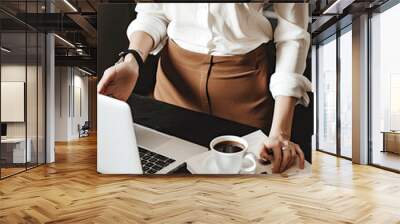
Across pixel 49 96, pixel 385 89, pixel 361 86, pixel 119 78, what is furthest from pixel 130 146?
pixel 361 86

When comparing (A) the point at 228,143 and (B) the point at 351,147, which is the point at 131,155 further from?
(B) the point at 351,147

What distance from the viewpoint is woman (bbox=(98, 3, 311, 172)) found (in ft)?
19.0

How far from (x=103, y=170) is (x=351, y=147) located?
5.30m

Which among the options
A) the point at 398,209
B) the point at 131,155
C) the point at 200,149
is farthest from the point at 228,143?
the point at 398,209

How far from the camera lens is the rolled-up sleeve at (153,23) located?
588 cm

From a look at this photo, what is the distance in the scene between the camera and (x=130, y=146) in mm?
5867

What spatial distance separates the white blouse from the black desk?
2.57ft

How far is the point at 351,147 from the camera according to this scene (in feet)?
27.5

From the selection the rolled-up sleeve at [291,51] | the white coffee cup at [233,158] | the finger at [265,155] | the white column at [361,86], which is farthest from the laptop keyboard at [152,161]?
the white column at [361,86]

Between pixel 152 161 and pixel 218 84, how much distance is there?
4.99ft

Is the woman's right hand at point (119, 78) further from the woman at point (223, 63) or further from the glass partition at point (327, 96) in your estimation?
the glass partition at point (327, 96)

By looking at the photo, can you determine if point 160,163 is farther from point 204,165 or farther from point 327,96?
point 327,96

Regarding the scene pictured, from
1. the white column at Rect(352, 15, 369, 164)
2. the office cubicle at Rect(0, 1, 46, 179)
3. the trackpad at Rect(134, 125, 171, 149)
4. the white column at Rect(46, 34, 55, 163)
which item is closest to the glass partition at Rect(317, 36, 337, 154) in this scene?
the white column at Rect(352, 15, 369, 164)

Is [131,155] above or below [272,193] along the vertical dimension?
above
